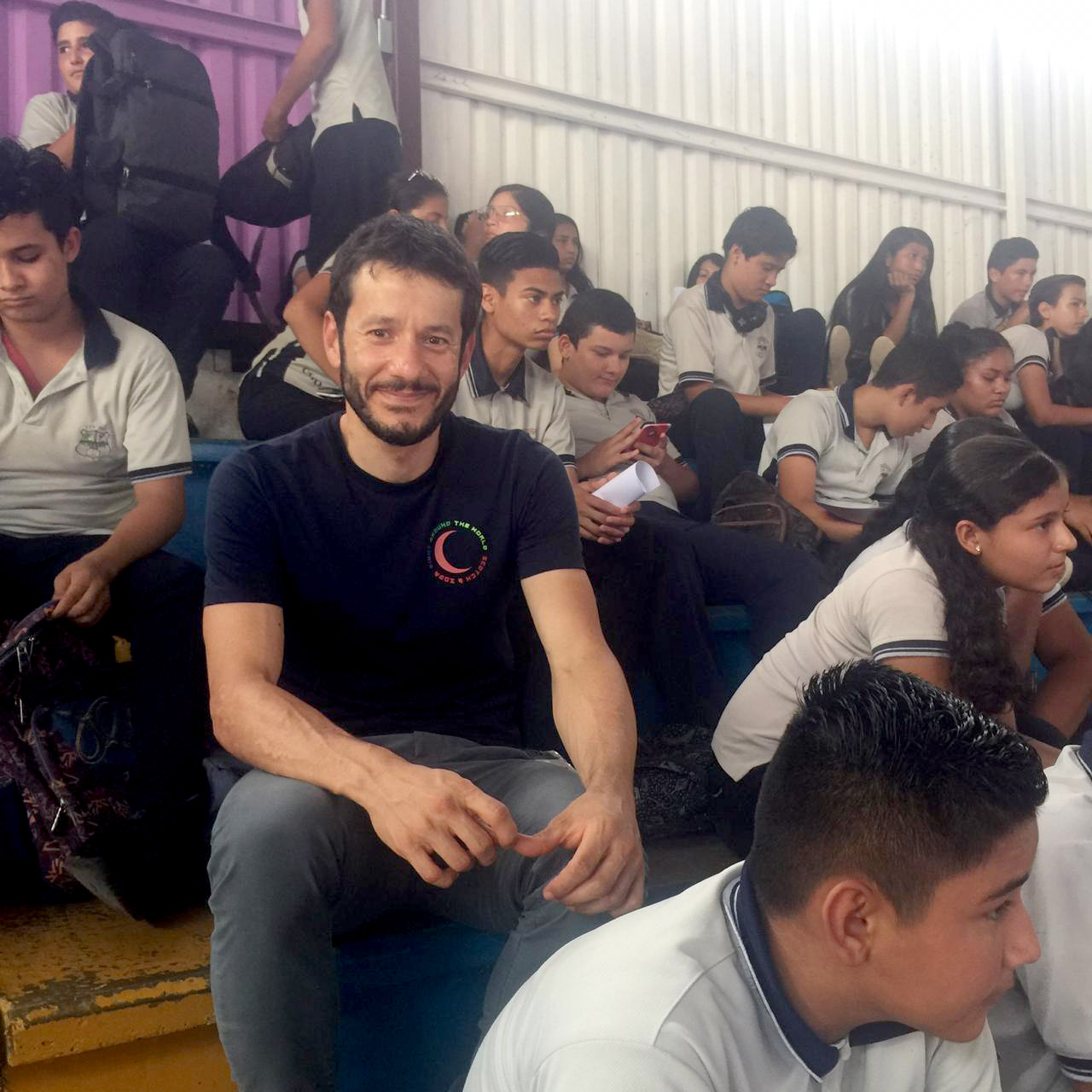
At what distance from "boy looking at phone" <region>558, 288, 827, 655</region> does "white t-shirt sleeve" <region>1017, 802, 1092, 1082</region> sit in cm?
132

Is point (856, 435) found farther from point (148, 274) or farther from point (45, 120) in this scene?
point (45, 120)

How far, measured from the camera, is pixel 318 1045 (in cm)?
115

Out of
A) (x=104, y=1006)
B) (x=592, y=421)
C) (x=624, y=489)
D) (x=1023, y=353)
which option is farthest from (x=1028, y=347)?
(x=104, y=1006)

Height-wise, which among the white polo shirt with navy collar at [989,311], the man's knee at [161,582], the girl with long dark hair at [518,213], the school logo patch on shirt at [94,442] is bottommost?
the man's knee at [161,582]

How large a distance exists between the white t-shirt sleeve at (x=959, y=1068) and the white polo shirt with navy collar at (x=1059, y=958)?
0.55 feet

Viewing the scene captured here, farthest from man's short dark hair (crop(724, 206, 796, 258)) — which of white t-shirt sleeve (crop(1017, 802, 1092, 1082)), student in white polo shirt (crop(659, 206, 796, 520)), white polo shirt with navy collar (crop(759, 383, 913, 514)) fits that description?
white t-shirt sleeve (crop(1017, 802, 1092, 1082))

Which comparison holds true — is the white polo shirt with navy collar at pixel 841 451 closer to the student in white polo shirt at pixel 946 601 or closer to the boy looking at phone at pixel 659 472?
the boy looking at phone at pixel 659 472

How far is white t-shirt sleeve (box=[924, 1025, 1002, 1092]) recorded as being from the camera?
→ 0.98 m

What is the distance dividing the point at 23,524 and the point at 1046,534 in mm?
1866

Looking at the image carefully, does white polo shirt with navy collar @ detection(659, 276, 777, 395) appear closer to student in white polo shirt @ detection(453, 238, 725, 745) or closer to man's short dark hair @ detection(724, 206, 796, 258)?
man's short dark hair @ detection(724, 206, 796, 258)

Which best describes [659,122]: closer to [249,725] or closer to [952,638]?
A: [952,638]

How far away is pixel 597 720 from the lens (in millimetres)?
1359

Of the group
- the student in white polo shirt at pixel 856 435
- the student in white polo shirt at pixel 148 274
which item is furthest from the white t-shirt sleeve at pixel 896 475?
the student in white polo shirt at pixel 148 274

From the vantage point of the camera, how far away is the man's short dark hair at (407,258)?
5.02 feet
